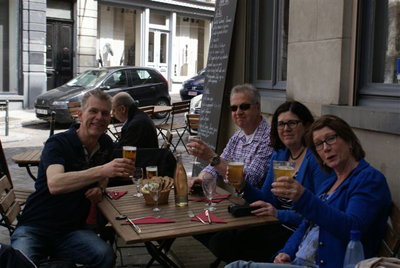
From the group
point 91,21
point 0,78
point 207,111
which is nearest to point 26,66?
point 0,78

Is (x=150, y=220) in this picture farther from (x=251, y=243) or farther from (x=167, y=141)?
(x=167, y=141)

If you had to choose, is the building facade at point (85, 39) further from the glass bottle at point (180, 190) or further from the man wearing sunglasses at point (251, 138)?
the glass bottle at point (180, 190)

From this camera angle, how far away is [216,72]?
675 centimetres

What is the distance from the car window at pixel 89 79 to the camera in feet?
47.8

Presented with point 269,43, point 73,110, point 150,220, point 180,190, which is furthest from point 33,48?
point 150,220

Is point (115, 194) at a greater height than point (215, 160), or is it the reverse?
point (215, 160)

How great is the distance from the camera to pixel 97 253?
10.8 ft

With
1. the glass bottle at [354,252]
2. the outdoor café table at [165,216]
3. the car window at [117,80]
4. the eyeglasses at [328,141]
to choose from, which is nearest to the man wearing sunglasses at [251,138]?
the outdoor café table at [165,216]

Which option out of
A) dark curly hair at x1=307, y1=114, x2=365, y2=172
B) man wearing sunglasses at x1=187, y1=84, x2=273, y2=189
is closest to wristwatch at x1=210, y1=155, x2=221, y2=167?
man wearing sunglasses at x1=187, y1=84, x2=273, y2=189

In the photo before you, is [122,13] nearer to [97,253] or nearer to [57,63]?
[57,63]

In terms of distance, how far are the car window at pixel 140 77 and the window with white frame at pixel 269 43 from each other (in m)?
9.24

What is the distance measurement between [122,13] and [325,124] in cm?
2156

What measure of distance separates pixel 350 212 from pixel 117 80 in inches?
501

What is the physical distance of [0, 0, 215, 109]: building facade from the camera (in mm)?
17703
